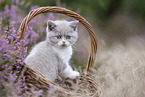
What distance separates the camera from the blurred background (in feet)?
5.69

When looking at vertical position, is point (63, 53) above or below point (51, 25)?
below

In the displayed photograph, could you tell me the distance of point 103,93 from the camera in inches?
67.3

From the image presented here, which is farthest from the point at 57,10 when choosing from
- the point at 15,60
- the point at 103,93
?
the point at 103,93

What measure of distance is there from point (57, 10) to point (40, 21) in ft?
2.75

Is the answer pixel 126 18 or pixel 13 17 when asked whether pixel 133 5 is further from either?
pixel 13 17

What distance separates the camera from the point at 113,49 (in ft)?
12.8

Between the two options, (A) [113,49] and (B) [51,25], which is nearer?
(B) [51,25]

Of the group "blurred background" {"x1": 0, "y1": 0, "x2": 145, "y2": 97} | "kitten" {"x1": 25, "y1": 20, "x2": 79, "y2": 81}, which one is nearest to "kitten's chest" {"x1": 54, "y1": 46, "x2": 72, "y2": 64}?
"kitten" {"x1": 25, "y1": 20, "x2": 79, "y2": 81}

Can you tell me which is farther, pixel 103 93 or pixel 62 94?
pixel 103 93

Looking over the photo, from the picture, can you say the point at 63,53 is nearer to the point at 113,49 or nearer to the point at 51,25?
the point at 51,25

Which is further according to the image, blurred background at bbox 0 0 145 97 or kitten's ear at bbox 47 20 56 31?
kitten's ear at bbox 47 20 56 31

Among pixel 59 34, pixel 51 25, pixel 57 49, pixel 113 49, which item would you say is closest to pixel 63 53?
pixel 57 49

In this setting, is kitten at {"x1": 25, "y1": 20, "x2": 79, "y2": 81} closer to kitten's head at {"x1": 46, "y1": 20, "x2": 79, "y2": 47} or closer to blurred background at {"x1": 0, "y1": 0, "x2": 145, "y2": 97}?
kitten's head at {"x1": 46, "y1": 20, "x2": 79, "y2": 47}

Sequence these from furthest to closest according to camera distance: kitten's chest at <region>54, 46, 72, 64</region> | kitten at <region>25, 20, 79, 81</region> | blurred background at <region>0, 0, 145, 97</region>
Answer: kitten's chest at <region>54, 46, 72, 64</region> → kitten at <region>25, 20, 79, 81</region> → blurred background at <region>0, 0, 145, 97</region>
